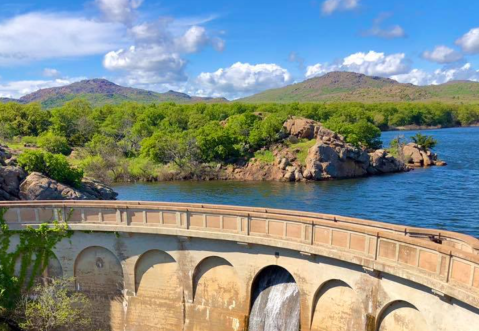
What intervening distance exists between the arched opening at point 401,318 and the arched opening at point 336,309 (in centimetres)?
108

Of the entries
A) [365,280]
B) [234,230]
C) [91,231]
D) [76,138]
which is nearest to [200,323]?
[234,230]

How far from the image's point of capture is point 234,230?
21.8 m

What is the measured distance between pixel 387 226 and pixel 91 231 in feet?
61.8

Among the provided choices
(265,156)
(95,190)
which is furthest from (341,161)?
(95,190)

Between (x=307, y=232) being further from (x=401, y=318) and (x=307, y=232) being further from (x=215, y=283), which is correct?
(x=215, y=283)

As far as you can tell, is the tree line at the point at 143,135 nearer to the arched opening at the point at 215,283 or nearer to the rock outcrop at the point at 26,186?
the rock outcrop at the point at 26,186

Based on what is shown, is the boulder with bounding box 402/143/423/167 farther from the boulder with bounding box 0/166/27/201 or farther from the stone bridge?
the boulder with bounding box 0/166/27/201

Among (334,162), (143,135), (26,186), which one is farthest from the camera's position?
(143,135)

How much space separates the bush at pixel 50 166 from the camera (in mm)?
39625

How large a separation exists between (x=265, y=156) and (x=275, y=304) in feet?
183

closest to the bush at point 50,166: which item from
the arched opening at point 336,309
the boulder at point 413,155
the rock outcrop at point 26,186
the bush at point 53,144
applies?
the rock outcrop at point 26,186

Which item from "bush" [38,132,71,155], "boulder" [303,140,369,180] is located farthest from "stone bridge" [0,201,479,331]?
"bush" [38,132,71,155]

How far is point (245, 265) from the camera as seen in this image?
2236cm

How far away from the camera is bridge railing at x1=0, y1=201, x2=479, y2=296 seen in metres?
15.6
